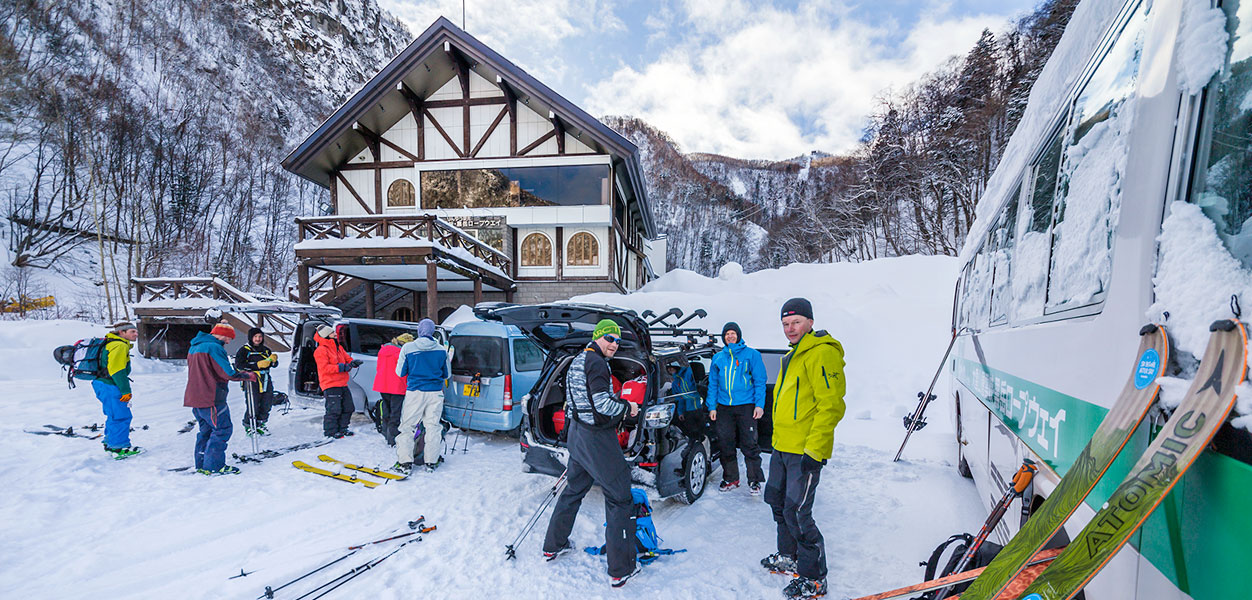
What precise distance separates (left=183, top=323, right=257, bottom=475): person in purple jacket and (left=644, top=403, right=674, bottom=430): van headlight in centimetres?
474

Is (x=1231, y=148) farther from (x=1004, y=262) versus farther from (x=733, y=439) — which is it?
(x=733, y=439)

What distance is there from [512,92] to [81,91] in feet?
66.6

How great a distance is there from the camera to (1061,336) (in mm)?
1755

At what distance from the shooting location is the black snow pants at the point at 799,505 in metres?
3.13

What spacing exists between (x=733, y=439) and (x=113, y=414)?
7.13 meters

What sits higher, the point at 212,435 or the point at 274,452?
the point at 212,435

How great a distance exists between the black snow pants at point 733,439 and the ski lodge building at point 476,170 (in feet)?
40.0

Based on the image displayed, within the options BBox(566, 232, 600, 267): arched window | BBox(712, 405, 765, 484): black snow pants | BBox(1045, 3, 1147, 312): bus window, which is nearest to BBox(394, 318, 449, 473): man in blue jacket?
BBox(712, 405, 765, 484): black snow pants

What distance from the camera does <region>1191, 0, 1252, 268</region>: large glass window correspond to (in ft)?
3.35

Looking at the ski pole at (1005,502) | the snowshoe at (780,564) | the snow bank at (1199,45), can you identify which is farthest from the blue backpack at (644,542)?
the snow bank at (1199,45)

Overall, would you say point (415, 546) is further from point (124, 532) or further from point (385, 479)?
point (124, 532)

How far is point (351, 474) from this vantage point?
5.49 m

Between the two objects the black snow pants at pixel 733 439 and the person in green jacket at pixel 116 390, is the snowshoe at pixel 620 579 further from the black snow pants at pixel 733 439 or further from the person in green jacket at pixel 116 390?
the person in green jacket at pixel 116 390

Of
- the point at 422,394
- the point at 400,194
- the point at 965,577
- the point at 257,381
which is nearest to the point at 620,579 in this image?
the point at 965,577
